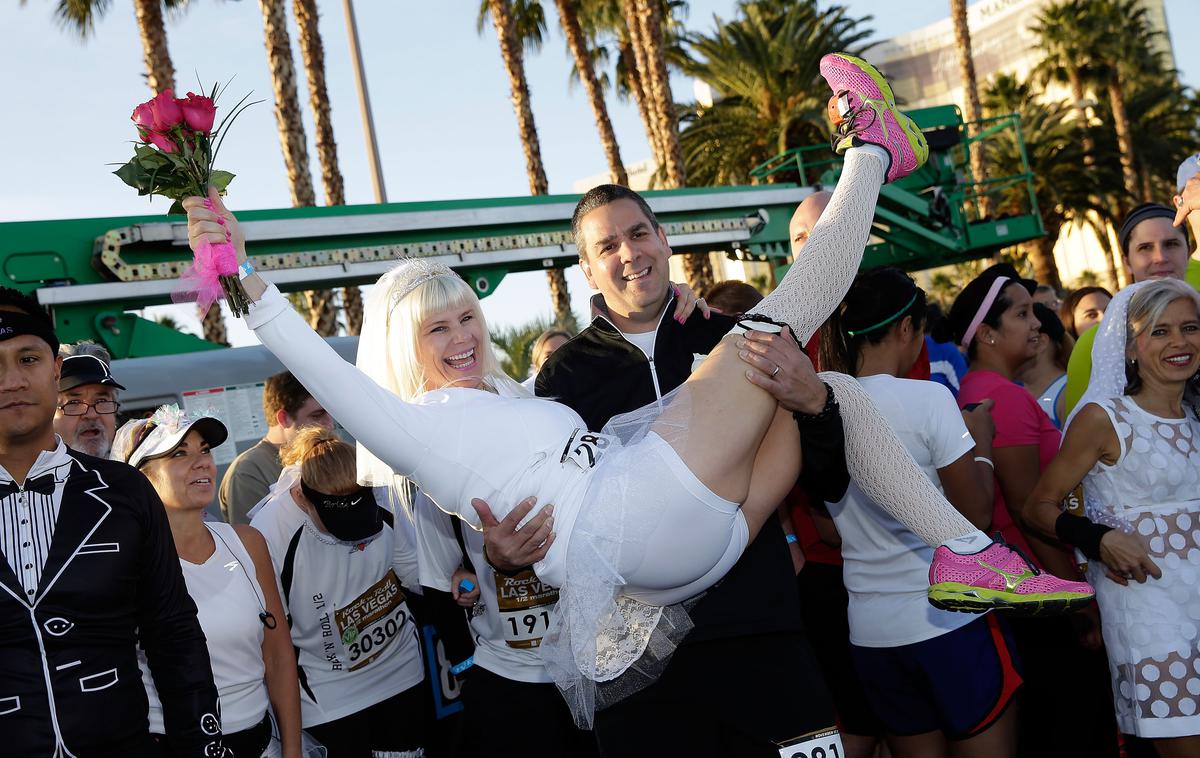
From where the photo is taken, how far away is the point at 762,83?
23156mm

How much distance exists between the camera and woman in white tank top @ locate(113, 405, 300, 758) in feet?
11.9

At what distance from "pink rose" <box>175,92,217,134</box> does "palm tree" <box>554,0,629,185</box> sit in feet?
56.7

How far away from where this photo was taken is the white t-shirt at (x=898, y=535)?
3.51m

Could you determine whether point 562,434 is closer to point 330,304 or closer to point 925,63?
point 330,304

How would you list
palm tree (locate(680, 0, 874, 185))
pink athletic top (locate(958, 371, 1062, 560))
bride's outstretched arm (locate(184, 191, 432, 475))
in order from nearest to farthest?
bride's outstretched arm (locate(184, 191, 432, 475)) < pink athletic top (locate(958, 371, 1062, 560)) < palm tree (locate(680, 0, 874, 185))

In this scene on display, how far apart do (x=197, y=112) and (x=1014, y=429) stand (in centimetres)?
339

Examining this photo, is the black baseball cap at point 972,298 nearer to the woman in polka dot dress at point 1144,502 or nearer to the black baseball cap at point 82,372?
the woman in polka dot dress at point 1144,502

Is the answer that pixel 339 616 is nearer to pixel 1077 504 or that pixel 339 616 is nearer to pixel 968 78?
pixel 1077 504

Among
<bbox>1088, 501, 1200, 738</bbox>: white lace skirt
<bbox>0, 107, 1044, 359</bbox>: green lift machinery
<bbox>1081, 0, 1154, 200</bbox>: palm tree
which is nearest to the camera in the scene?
<bbox>1088, 501, 1200, 738</bbox>: white lace skirt

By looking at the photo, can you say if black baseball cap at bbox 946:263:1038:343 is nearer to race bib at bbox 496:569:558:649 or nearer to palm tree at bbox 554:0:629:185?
race bib at bbox 496:569:558:649

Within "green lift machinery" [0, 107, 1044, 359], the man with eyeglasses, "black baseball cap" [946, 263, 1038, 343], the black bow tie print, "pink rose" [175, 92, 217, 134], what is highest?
"green lift machinery" [0, 107, 1044, 359]

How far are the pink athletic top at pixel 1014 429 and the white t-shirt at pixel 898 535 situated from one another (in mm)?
808

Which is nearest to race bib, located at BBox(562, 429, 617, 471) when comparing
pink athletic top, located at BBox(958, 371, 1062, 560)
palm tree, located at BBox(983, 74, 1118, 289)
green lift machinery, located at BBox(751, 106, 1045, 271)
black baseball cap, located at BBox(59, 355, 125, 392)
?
pink athletic top, located at BBox(958, 371, 1062, 560)

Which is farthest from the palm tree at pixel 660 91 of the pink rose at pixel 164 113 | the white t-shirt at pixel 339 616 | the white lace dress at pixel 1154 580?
the pink rose at pixel 164 113
